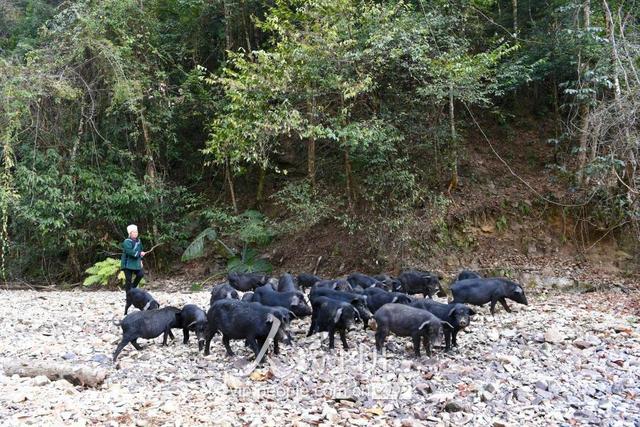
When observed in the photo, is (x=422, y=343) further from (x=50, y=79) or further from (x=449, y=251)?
(x=50, y=79)

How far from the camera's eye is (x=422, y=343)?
338 inches

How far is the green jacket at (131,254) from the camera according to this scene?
11266mm

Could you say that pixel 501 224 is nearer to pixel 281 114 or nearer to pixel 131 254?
pixel 281 114

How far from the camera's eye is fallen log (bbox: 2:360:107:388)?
21.5 ft

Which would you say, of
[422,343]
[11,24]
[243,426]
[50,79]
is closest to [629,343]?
[422,343]

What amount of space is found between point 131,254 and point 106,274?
200 inches

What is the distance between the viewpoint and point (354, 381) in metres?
6.71

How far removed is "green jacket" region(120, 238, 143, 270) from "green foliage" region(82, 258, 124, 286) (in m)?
4.63

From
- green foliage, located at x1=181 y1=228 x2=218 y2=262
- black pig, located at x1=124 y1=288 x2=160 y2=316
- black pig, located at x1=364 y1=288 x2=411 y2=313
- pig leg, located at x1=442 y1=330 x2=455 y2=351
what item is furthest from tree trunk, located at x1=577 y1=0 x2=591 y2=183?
green foliage, located at x1=181 y1=228 x2=218 y2=262

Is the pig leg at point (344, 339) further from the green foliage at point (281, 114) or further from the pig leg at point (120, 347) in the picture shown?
the green foliage at point (281, 114)

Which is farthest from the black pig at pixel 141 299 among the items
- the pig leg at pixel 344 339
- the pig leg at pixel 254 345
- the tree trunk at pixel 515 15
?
the tree trunk at pixel 515 15

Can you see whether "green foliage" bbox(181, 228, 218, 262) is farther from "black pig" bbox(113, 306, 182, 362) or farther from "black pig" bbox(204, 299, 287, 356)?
"black pig" bbox(204, 299, 287, 356)

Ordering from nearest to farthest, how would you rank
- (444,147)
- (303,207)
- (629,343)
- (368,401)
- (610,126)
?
(368,401) → (629,343) → (610,126) → (303,207) → (444,147)

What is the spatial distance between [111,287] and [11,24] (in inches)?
→ 571
